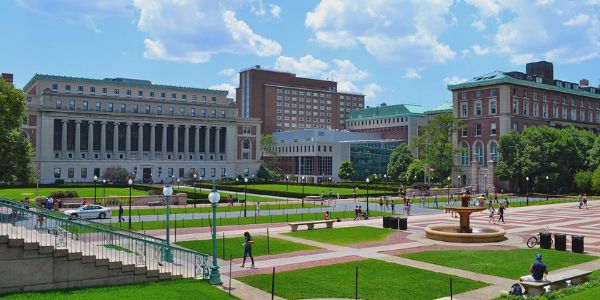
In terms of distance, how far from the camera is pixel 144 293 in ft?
61.4

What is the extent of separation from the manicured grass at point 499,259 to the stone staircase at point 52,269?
14685 millimetres

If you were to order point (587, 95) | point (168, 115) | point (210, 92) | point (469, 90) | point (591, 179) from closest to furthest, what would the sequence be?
point (591, 179) < point (469, 90) < point (587, 95) < point (168, 115) < point (210, 92)

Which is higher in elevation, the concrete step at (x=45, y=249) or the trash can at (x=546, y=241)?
the concrete step at (x=45, y=249)

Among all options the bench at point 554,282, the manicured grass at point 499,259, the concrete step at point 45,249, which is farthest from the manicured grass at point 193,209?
the bench at point 554,282

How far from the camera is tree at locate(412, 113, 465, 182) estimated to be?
102 meters

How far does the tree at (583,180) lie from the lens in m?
87.1

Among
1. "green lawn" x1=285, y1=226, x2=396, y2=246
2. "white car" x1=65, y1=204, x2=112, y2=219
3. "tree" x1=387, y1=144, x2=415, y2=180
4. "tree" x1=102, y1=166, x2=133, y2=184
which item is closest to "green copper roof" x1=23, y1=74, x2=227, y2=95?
"tree" x1=102, y1=166, x2=133, y2=184

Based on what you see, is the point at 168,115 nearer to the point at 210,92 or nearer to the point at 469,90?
the point at 210,92

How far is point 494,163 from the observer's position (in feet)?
328

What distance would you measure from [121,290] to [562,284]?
16.3 meters

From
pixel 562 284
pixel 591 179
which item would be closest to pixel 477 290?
pixel 562 284

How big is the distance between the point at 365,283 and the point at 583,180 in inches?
3066

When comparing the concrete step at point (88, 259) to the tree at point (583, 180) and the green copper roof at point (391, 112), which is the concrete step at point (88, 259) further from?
the green copper roof at point (391, 112)

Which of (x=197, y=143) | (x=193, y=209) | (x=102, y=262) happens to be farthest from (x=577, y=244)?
(x=197, y=143)
